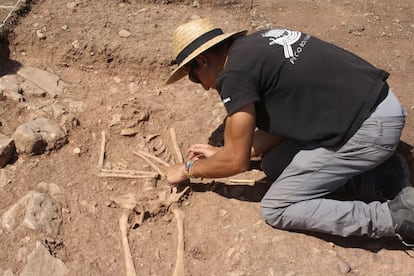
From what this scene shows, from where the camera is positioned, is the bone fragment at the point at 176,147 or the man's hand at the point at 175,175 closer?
the man's hand at the point at 175,175

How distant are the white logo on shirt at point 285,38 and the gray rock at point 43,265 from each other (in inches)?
68.9

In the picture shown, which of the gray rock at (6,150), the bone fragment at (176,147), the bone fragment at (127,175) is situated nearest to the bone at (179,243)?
the bone fragment at (127,175)

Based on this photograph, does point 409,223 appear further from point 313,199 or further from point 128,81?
A: point 128,81

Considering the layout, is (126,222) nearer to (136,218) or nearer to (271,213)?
(136,218)

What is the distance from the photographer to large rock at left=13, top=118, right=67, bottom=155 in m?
3.60

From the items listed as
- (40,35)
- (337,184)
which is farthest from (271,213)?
(40,35)

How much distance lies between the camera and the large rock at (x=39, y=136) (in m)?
3.60

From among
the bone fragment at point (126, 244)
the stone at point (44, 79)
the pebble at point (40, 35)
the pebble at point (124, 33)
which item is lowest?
the stone at point (44, 79)

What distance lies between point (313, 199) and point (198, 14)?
2868 mm

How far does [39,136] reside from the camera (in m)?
3.66

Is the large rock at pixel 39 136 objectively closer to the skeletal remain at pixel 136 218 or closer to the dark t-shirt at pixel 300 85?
the skeletal remain at pixel 136 218

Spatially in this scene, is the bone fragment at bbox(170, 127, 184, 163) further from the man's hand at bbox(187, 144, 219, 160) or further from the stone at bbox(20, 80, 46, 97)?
the stone at bbox(20, 80, 46, 97)

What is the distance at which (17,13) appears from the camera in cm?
488

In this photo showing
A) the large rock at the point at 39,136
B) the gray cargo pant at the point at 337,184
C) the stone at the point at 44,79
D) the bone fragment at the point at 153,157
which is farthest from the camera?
the stone at the point at 44,79
